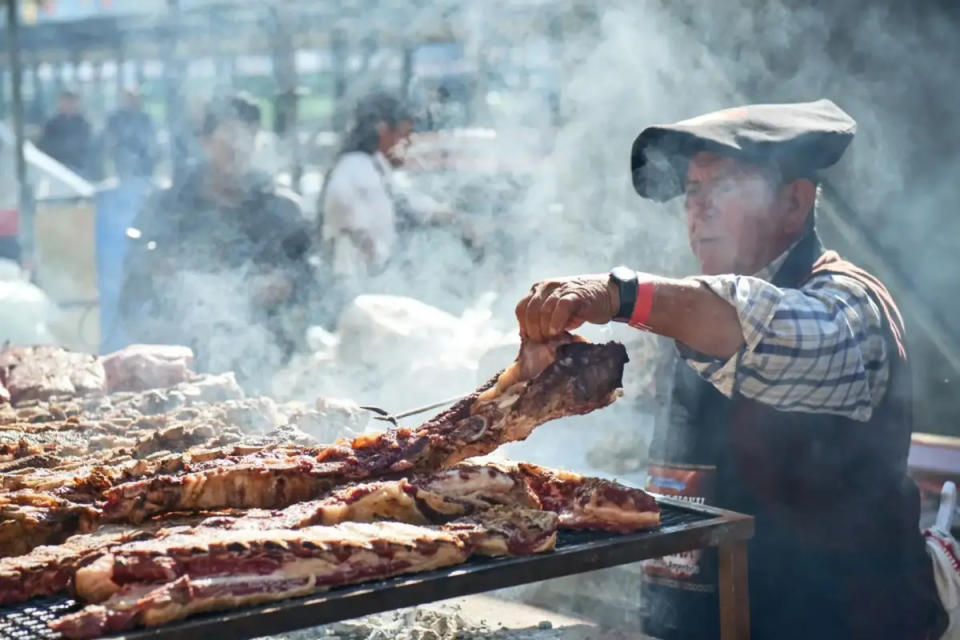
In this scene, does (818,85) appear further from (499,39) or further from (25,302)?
(25,302)

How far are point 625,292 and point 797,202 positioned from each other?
1.33m

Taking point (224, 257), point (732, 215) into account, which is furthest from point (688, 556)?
point (224, 257)

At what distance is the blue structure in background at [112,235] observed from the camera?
11969mm

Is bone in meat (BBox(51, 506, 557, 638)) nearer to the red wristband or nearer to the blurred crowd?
the red wristband

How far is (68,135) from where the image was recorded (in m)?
16.3

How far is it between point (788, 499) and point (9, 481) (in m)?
2.93

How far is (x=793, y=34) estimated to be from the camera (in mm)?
6570

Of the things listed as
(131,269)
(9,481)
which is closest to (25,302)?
(131,269)

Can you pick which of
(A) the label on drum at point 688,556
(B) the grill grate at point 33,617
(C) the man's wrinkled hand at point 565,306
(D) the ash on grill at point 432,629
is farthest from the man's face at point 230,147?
(B) the grill grate at point 33,617

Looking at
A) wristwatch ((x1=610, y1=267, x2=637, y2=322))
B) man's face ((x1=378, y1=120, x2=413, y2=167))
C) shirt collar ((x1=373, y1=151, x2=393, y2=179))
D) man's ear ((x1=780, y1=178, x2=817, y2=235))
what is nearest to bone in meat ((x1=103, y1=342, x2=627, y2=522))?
wristwatch ((x1=610, y1=267, x2=637, y2=322))

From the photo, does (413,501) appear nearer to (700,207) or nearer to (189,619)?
(189,619)

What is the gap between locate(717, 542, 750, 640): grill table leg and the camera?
348 cm

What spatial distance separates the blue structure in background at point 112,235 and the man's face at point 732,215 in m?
8.64

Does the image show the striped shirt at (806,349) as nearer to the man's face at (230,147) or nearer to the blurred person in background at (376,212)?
the blurred person in background at (376,212)
